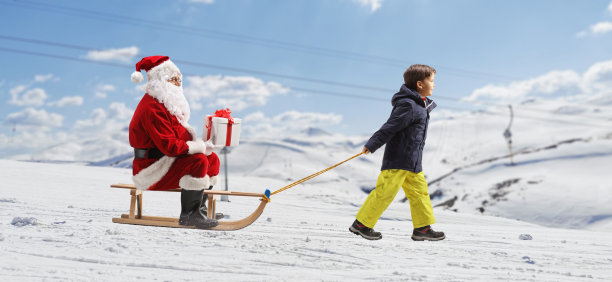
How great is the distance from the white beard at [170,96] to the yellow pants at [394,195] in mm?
1904

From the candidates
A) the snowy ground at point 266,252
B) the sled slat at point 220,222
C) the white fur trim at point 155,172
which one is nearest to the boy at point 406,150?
the snowy ground at point 266,252

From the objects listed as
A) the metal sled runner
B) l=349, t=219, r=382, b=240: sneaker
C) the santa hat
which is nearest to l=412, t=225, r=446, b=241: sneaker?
l=349, t=219, r=382, b=240: sneaker

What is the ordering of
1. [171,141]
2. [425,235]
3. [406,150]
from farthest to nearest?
[425,235] → [406,150] → [171,141]

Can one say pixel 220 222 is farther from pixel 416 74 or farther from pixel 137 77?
pixel 416 74

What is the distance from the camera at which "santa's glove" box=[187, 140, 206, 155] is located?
3.87 metres

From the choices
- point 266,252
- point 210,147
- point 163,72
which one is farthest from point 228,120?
point 266,252

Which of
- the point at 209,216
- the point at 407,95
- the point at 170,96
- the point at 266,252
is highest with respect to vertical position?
the point at 407,95

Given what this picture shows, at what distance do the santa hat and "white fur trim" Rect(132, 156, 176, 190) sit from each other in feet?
2.51

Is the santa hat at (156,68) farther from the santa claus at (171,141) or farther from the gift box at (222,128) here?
the gift box at (222,128)

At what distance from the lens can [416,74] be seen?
4.16 metres

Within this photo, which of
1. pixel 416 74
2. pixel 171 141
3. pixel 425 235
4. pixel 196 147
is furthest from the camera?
pixel 425 235

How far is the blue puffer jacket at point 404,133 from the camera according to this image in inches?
155

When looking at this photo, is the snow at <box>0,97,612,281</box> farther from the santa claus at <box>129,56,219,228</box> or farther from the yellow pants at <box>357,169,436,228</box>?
the santa claus at <box>129,56,219,228</box>

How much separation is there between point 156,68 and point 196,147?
858mm
